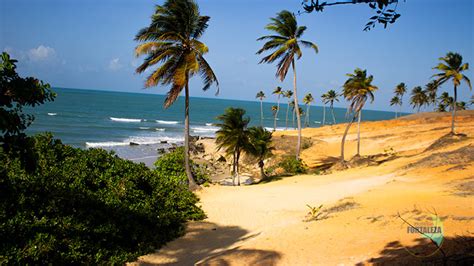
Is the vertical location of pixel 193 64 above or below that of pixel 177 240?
above

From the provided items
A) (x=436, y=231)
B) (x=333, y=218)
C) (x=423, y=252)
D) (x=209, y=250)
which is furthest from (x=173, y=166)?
(x=423, y=252)

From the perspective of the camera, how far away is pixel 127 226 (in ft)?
33.4

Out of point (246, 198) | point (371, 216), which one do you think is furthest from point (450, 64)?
point (371, 216)

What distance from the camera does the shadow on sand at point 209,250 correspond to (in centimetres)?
784

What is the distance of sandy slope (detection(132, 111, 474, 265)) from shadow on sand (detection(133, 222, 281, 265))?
2 centimetres

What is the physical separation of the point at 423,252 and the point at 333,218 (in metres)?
4.48

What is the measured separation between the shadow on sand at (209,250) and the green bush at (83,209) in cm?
43

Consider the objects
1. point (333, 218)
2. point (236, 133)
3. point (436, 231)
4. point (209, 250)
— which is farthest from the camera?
point (236, 133)

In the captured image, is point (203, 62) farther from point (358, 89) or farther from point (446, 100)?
point (446, 100)

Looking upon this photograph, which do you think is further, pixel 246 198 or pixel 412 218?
pixel 246 198

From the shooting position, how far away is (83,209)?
972 centimetres

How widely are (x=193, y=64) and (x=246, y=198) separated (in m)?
7.70

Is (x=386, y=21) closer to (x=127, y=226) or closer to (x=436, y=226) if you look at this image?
(x=436, y=226)

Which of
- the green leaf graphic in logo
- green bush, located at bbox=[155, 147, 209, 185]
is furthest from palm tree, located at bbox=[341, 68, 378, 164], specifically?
the green leaf graphic in logo
